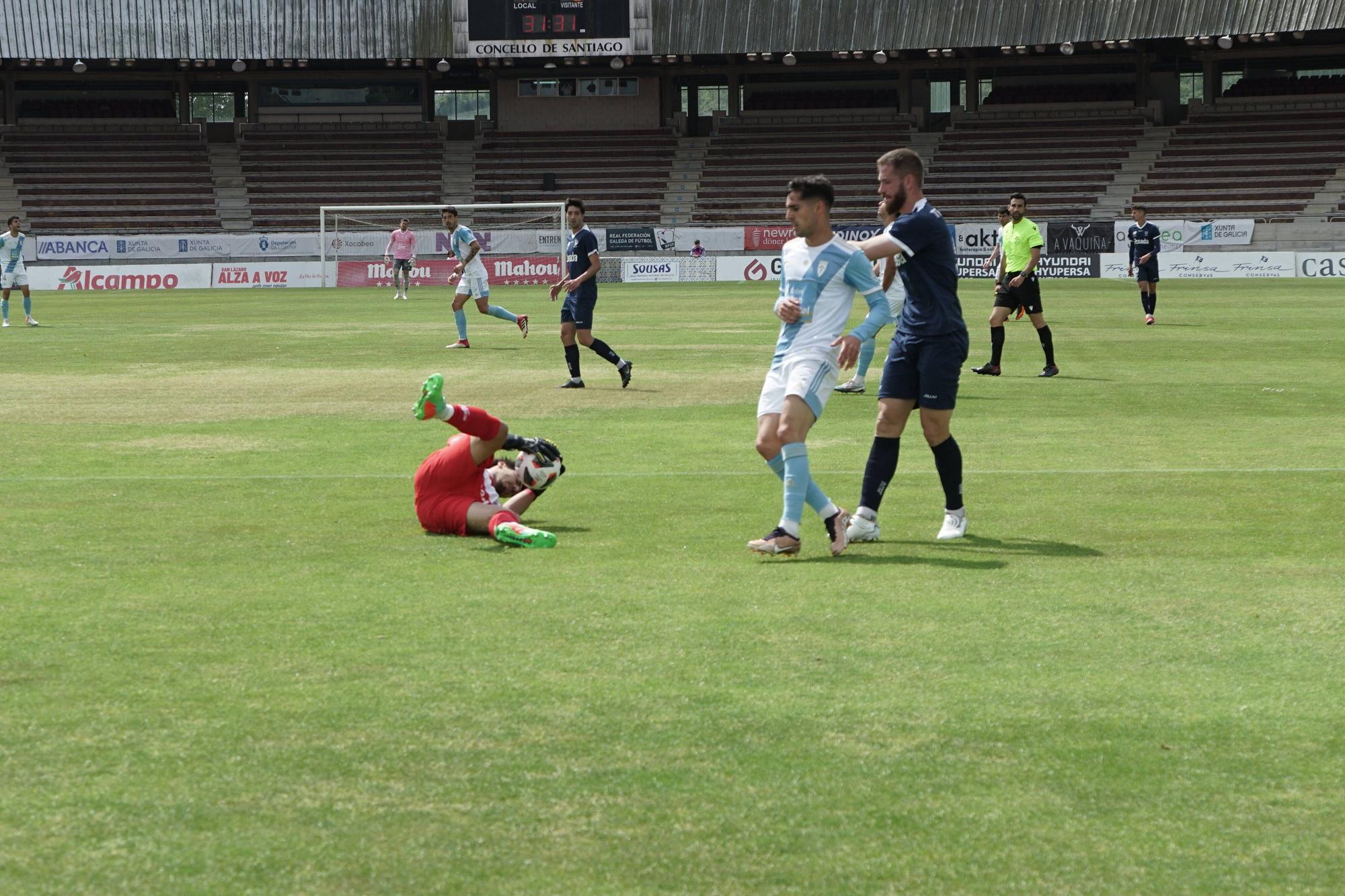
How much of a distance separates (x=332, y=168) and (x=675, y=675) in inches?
2375

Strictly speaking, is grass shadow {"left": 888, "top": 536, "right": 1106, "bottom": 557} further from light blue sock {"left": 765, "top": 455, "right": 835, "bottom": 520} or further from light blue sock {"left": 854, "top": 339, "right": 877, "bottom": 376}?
light blue sock {"left": 854, "top": 339, "right": 877, "bottom": 376}

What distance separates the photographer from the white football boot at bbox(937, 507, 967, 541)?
27.8ft

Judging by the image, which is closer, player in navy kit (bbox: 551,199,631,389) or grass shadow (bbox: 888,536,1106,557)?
grass shadow (bbox: 888,536,1106,557)

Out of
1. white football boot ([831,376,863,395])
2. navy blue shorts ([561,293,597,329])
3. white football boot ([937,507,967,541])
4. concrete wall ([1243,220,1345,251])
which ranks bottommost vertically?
white football boot ([831,376,863,395])

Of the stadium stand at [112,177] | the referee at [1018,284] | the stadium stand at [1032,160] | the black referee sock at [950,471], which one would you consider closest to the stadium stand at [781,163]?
the stadium stand at [1032,160]

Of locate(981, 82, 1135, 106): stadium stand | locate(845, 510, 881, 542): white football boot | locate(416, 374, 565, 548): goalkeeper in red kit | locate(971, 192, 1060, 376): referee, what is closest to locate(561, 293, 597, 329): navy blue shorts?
locate(971, 192, 1060, 376): referee

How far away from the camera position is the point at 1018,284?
18609 millimetres

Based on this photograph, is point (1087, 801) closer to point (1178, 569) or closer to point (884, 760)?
point (884, 760)

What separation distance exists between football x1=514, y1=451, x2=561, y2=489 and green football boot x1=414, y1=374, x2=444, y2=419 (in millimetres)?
823

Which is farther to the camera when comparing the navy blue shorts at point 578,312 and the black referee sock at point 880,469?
the navy blue shorts at point 578,312

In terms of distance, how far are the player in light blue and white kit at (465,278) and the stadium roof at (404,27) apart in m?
38.0

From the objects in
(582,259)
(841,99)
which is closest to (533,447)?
(582,259)

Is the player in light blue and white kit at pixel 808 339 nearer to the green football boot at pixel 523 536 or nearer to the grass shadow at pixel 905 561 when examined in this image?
the grass shadow at pixel 905 561

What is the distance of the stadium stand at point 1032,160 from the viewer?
58719 mm
